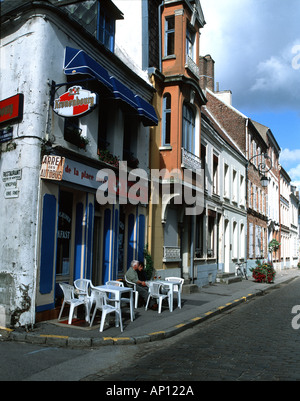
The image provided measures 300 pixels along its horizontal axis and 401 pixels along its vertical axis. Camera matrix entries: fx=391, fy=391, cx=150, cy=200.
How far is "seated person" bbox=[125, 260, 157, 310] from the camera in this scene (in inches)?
414

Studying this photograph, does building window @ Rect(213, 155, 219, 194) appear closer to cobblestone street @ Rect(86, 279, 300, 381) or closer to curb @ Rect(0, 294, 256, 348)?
cobblestone street @ Rect(86, 279, 300, 381)

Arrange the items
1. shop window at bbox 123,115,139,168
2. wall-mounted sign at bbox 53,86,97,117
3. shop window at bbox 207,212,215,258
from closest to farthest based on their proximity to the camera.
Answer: wall-mounted sign at bbox 53,86,97,117 < shop window at bbox 123,115,139,168 < shop window at bbox 207,212,215,258

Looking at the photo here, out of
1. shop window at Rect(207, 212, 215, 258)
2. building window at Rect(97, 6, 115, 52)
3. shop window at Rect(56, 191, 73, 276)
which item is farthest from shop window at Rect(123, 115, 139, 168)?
shop window at Rect(207, 212, 215, 258)

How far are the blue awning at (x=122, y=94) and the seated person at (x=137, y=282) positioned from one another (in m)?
4.41

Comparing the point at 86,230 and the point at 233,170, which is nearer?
the point at 86,230

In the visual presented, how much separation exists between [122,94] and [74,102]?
241 centimetres

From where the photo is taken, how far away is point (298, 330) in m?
8.53

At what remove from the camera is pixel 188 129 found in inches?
604

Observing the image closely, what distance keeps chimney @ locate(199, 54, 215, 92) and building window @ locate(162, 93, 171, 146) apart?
11727 millimetres

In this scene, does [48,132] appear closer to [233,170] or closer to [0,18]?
[0,18]

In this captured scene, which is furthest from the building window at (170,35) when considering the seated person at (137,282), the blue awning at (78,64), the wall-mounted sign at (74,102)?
the seated person at (137,282)

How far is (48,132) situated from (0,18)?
116 inches

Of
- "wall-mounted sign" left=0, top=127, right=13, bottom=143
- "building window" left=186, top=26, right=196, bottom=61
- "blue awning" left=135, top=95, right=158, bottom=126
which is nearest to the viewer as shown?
"wall-mounted sign" left=0, top=127, right=13, bottom=143
